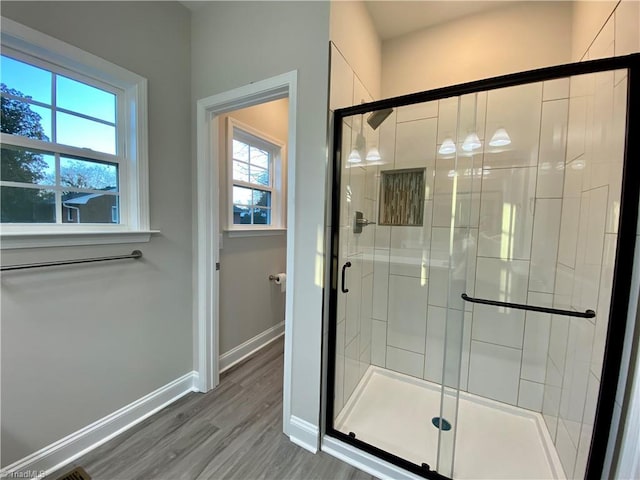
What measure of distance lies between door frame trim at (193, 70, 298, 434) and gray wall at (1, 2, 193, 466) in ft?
0.29

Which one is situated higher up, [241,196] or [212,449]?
A: [241,196]

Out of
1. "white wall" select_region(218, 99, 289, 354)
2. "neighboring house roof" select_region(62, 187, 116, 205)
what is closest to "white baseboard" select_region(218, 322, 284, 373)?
"white wall" select_region(218, 99, 289, 354)

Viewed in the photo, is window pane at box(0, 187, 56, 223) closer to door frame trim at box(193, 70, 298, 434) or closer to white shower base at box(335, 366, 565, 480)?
door frame trim at box(193, 70, 298, 434)

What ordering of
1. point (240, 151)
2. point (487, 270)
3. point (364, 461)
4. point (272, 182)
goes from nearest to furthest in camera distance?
point (364, 461) → point (487, 270) → point (240, 151) → point (272, 182)

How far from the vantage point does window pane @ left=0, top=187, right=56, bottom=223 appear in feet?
4.01

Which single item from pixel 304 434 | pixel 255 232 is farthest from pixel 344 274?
pixel 255 232

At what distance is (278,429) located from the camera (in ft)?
5.54

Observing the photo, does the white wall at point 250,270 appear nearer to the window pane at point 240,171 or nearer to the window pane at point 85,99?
the window pane at point 240,171

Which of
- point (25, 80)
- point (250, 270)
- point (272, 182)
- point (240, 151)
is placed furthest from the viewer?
point (272, 182)

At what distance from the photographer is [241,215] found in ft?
8.17

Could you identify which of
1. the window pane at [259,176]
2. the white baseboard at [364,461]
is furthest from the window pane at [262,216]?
the white baseboard at [364,461]

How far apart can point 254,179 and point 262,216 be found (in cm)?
38

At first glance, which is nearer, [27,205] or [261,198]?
[27,205]

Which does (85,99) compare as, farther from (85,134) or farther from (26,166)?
(26,166)
